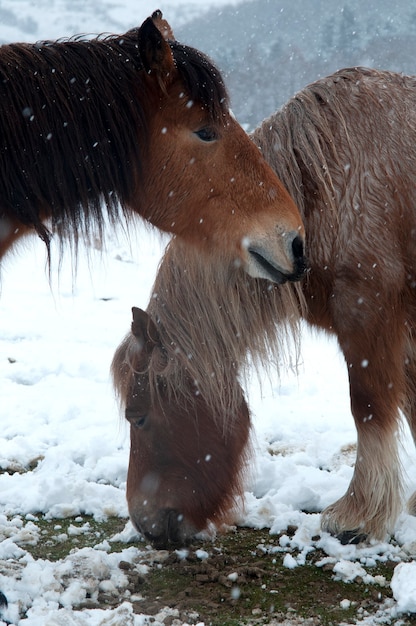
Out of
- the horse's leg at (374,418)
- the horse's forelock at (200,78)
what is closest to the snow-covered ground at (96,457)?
the horse's leg at (374,418)

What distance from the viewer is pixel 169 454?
126 inches

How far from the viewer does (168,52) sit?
2.55 metres

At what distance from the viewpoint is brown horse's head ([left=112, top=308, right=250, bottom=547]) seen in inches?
124

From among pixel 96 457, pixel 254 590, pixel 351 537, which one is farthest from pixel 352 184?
pixel 96 457

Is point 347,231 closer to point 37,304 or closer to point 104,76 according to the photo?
point 104,76

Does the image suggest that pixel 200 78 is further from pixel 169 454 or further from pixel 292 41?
pixel 292 41

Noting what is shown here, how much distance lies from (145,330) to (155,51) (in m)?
1.33

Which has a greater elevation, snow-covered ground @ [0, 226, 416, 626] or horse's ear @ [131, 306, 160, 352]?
horse's ear @ [131, 306, 160, 352]

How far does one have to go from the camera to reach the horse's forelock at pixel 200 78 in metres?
2.62

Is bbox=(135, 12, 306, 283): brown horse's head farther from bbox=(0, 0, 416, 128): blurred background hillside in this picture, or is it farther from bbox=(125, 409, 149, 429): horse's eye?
bbox=(0, 0, 416, 128): blurred background hillside

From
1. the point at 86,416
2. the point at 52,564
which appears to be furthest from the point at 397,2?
the point at 52,564

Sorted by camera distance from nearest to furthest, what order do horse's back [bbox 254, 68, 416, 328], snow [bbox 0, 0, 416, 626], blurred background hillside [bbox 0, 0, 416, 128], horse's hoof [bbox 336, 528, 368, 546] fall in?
snow [bbox 0, 0, 416, 626], horse's back [bbox 254, 68, 416, 328], horse's hoof [bbox 336, 528, 368, 546], blurred background hillside [bbox 0, 0, 416, 128]

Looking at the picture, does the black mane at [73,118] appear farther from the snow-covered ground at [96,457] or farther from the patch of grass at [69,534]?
the patch of grass at [69,534]

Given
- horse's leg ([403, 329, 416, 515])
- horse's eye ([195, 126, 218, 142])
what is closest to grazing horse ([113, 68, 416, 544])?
horse's leg ([403, 329, 416, 515])
